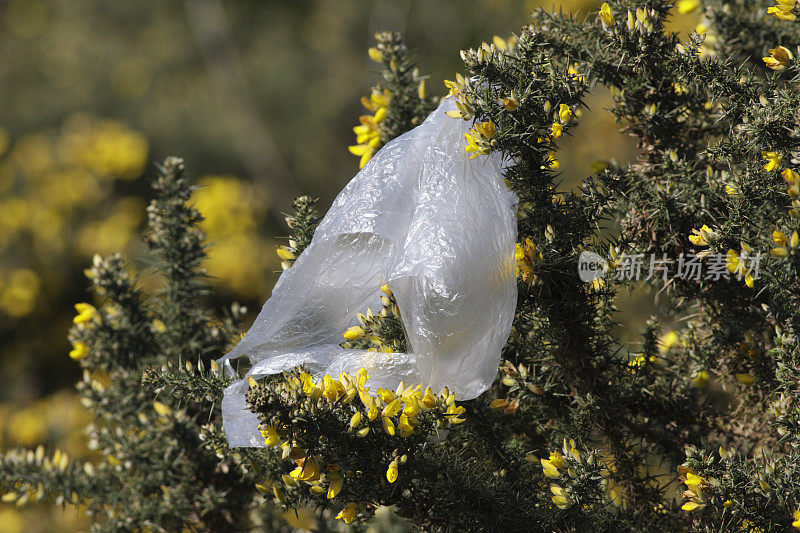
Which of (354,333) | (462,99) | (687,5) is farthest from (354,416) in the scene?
(687,5)

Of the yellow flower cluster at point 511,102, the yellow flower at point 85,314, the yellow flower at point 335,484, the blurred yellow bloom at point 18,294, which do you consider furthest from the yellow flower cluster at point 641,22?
the blurred yellow bloom at point 18,294

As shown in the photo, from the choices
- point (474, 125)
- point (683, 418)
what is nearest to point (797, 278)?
point (683, 418)

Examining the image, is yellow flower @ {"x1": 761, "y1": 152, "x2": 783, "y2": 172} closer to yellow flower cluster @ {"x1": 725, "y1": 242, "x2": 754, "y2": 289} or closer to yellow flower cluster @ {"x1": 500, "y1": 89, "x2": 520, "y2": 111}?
yellow flower cluster @ {"x1": 725, "y1": 242, "x2": 754, "y2": 289}

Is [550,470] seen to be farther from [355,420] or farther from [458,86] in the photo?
[458,86]

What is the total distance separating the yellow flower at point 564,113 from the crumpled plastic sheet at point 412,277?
21cm

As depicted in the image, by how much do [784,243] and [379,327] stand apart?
2.86 ft

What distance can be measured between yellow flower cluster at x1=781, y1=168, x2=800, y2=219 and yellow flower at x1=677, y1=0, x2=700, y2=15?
1.06 metres

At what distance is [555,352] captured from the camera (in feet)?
5.38

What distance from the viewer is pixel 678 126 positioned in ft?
6.13

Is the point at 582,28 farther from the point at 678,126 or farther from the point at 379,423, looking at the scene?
the point at 379,423

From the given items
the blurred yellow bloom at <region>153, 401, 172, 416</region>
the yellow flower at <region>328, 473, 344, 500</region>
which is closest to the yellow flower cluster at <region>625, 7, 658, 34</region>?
the yellow flower at <region>328, 473, 344, 500</region>

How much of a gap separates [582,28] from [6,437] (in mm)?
5015

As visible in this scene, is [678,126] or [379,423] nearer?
[379,423]

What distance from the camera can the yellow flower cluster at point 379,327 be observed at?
161 centimetres
